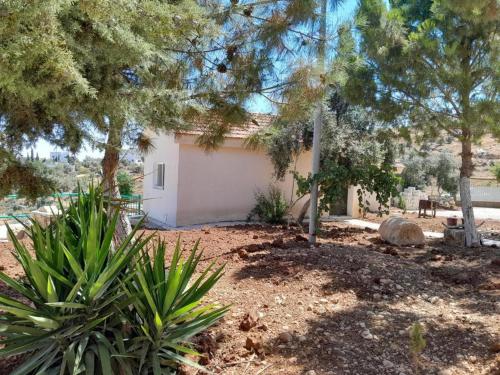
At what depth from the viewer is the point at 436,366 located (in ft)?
11.6

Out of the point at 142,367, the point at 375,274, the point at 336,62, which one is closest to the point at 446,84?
the point at 336,62

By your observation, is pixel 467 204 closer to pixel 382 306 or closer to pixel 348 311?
pixel 382 306

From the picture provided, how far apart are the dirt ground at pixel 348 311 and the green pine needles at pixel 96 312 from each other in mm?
685

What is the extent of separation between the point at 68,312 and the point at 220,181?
32.4ft

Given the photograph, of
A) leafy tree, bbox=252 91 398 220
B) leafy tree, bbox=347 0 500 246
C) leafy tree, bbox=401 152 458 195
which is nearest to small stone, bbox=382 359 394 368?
leafy tree, bbox=347 0 500 246

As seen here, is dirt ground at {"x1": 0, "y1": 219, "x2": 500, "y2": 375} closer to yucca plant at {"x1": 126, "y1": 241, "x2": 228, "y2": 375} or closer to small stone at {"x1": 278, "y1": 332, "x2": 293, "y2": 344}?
small stone at {"x1": 278, "y1": 332, "x2": 293, "y2": 344}

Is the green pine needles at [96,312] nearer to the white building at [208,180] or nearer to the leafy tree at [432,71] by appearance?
the leafy tree at [432,71]

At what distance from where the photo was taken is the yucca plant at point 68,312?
286cm

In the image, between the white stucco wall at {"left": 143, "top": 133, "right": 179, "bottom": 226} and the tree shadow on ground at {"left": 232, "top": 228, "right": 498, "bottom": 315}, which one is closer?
the tree shadow on ground at {"left": 232, "top": 228, "right": 498, "bottom": 315}

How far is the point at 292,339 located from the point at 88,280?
1.91m

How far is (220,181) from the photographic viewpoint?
42.0 ft

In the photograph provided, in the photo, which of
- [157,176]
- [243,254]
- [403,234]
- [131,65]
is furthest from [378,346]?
[157,176]

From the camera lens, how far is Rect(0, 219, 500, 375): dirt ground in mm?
3607

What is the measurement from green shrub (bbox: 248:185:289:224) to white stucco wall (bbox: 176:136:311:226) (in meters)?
0.39
